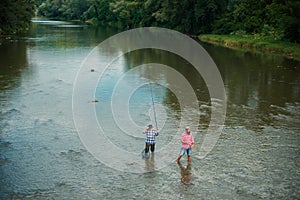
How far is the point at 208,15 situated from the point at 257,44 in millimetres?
23852

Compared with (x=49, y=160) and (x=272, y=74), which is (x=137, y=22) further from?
(x=49, y=160)

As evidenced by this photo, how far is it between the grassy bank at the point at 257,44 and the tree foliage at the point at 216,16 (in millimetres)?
1606

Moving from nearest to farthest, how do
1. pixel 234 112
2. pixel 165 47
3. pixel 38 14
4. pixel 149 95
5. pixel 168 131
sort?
1. pixel 168 131
2. pixel 234 112
3. pixel 149 95
4. pixel 165 47
5. pixel 38 14

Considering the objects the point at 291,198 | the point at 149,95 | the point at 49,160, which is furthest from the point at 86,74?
the point at 291,198

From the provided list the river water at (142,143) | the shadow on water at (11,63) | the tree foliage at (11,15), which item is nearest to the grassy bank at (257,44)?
the river water at (142,143)

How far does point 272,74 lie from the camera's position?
122 feet

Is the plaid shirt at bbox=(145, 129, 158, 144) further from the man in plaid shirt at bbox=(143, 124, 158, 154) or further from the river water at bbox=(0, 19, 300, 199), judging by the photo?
the river water at bbox=(0, 19, 300, 199)

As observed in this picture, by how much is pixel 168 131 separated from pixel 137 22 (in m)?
97.7

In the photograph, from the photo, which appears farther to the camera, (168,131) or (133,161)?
(168,131)

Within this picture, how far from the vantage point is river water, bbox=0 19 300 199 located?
43.1 ft

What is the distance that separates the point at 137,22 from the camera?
114 metres

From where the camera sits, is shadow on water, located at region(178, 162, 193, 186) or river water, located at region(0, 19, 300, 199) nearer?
river water, located at region(0, 19, 300, 199)

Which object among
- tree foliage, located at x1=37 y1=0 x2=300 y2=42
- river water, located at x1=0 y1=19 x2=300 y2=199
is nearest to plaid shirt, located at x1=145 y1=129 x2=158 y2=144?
river water, located at x1=0 y1=19 x2=300 y2=199

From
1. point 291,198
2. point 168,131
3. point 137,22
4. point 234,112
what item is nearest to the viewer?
point 291,198
